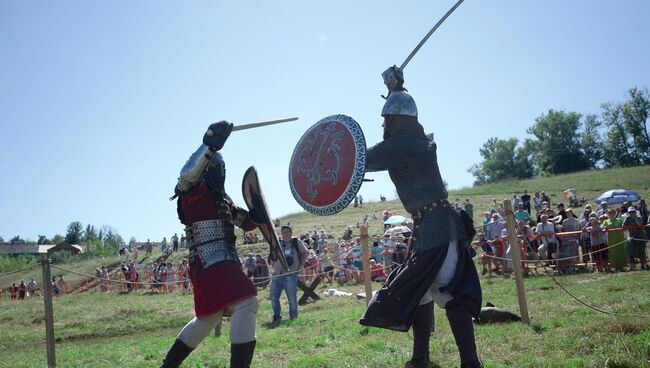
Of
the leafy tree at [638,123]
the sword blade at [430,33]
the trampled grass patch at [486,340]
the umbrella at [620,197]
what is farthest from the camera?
the leafy tree at [638,123]

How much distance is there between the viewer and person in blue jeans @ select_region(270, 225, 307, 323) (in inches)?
365

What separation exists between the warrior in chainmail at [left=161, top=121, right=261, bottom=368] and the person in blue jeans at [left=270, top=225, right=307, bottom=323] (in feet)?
17.0

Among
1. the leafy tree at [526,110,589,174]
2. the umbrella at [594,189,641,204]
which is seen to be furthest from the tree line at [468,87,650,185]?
the umbrella at [594,189,641,204]

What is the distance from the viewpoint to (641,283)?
845 centimetres

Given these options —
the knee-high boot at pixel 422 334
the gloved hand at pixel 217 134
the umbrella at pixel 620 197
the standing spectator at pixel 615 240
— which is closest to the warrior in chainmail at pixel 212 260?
the gloved hand at pixel 217 134

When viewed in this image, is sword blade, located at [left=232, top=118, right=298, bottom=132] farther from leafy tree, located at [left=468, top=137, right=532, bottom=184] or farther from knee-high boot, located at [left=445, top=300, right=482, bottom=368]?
leafy tree, located at [left=468, top=137, right=532, bottom=184]

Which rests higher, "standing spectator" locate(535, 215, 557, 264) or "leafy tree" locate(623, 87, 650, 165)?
"leafy tree" locate(623, 87, 650, 165)

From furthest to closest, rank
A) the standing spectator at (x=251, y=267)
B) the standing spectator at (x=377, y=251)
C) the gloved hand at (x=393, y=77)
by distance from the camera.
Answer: the standing spectator at (x=251, y=267) < the standing spectator at (x=377, y=251) < the gloved hand at (x=393, y=77)

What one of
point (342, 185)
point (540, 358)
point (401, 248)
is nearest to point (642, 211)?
point (401, 248)

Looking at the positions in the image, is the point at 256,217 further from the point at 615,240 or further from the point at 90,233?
the point at 90,233

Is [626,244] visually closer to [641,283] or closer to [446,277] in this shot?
[641,283]

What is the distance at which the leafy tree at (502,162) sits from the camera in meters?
82.8

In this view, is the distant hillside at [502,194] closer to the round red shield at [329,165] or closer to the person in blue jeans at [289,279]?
the person in blue jeans at [289,279]

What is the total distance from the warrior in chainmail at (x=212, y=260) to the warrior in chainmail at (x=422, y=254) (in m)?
0.83
